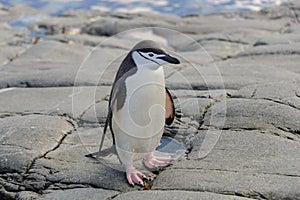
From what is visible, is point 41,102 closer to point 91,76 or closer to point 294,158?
point 91,76

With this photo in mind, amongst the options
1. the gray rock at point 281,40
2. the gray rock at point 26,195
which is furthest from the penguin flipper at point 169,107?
the gray rock at point 281,40

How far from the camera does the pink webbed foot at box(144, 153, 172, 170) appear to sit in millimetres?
3596

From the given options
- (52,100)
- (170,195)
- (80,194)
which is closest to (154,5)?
(52,100)

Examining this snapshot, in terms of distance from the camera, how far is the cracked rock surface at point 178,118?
11.1 feet

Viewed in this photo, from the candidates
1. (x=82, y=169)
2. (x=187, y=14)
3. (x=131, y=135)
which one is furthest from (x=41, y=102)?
(x=187, y=14)

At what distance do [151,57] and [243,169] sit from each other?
0.86 meters

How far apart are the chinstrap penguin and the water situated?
7.71 metres

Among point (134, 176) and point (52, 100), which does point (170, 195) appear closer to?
point (134, 176)

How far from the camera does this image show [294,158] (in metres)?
3.59

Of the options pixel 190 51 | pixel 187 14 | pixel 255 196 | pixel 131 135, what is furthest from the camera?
pixel 187 14

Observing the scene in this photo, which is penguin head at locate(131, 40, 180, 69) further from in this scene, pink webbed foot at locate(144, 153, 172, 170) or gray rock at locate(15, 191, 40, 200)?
gray rock at locate(15, 191, 40, 200)

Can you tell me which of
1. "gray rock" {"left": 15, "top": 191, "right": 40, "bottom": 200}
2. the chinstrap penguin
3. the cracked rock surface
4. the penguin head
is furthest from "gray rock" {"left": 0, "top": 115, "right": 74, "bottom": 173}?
the penguin head

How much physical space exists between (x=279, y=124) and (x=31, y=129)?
173 centimetres

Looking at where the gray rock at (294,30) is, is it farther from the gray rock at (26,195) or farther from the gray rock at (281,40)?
the gray rock at (26,195)
